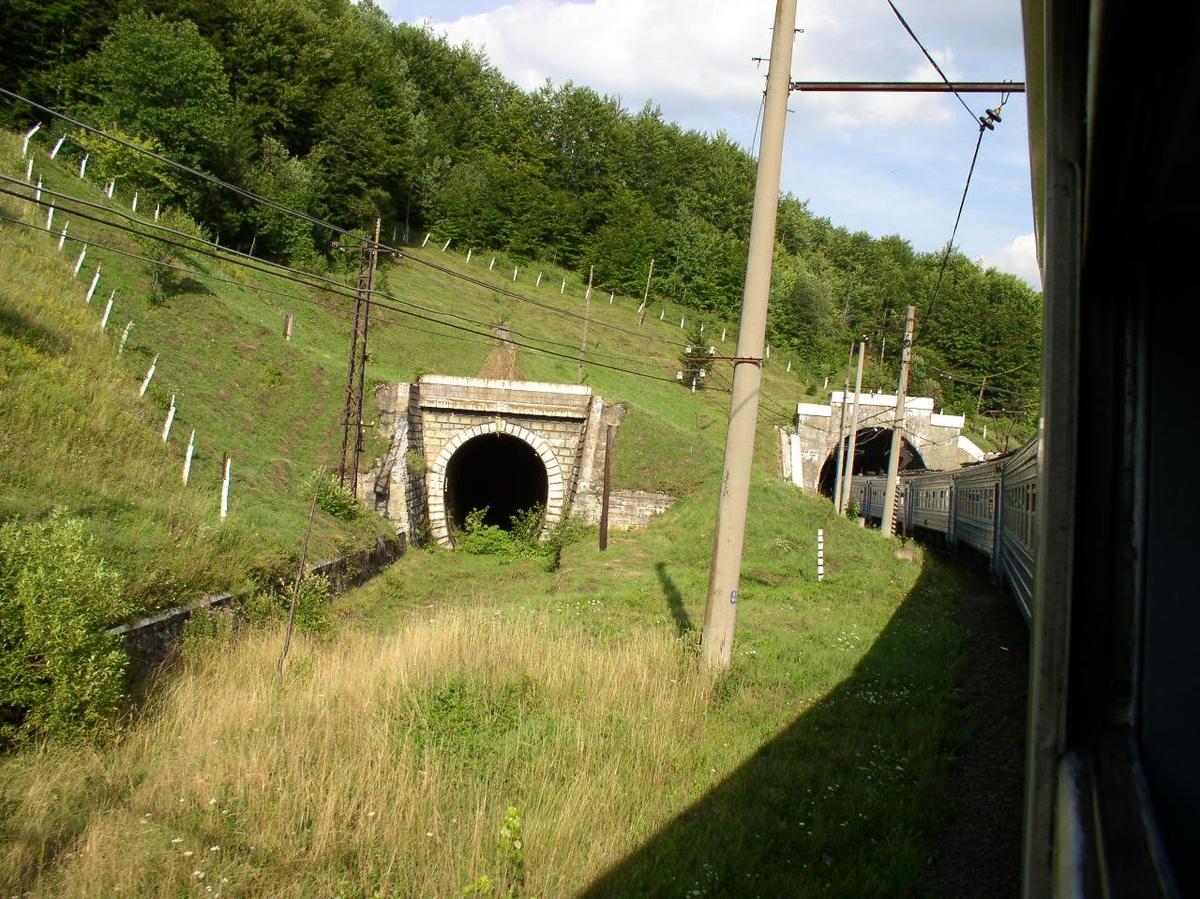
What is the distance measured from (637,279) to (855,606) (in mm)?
52438

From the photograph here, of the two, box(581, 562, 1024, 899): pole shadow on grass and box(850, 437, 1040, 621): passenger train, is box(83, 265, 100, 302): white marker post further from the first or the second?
box(850, 437, 1040, 621): passenger train

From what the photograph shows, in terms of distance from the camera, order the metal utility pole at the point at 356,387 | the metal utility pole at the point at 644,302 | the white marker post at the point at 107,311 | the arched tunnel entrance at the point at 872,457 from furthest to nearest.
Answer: the metal utility pole at the point at 644,302 → the arched tunnel entrance at the point at 872,457 → the white marker post at the point at 107,311 → the metal utility pole at the point at 356,387

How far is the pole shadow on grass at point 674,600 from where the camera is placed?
12050 millimetres

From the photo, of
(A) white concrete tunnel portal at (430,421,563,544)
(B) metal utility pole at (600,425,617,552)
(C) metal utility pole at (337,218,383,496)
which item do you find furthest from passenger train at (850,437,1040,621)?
(C) metal utility pole at (337,218,383,496)

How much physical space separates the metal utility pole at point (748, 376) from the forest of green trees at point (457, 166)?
23127mm

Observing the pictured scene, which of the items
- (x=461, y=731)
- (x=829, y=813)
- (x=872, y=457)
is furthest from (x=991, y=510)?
(x=872, y=457)

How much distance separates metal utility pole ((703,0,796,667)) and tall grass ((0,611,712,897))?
1.86 ft

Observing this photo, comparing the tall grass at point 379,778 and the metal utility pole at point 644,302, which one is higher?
the metal utility pole at point 644,302

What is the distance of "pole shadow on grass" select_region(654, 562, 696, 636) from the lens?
39.5 ft

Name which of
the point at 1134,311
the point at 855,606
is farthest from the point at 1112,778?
the point at 855,606

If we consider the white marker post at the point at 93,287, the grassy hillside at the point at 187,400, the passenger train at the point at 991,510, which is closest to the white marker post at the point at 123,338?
the grassy hillside at the point at 187,400

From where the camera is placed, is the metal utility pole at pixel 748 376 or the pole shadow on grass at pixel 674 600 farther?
the pole shadow on grass at pixel 674 600

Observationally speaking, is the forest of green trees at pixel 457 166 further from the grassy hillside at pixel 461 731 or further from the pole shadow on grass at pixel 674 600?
the grassy hillside at pixel 461 731

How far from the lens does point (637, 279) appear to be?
65.6m
